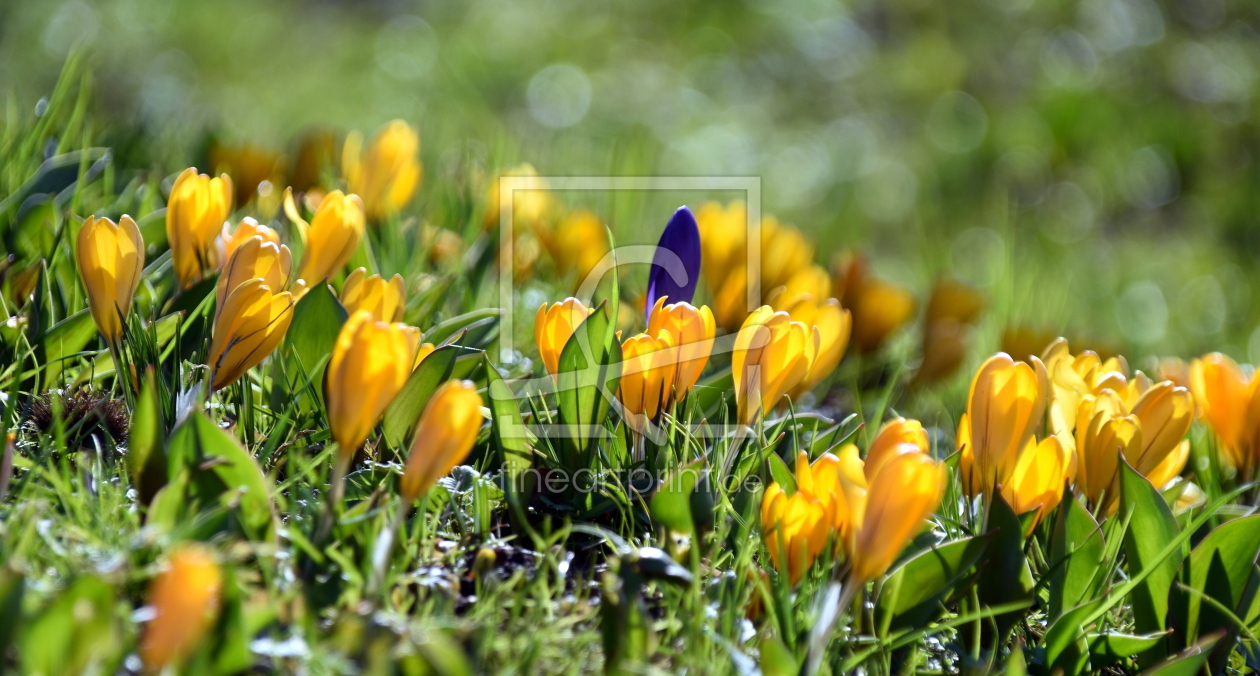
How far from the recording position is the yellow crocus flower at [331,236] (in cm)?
114

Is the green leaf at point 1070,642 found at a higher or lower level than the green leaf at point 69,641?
lower

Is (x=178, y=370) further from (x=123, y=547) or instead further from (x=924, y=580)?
(x=924, y=580)

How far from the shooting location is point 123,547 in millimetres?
833

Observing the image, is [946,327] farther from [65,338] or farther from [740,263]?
[65,338]

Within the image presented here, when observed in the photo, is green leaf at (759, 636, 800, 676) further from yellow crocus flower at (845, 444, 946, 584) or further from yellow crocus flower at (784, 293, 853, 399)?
yellow crocus flower at (784, 293, 853, 399)

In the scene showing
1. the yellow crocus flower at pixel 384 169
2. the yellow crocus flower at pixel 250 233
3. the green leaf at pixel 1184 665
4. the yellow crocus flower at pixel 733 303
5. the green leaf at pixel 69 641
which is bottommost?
the green leaf at pixel 1184 665

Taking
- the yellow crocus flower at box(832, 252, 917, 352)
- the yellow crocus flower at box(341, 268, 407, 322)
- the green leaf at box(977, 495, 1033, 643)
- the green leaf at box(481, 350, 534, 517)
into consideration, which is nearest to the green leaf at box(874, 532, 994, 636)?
the green leaf at box(977, 495, 1033, 643)

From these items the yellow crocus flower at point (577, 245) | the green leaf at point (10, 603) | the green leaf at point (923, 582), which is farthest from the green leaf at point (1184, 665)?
the yellow crocus flower at point (577, 245)

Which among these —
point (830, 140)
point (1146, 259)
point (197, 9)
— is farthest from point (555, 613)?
point (197, 9)

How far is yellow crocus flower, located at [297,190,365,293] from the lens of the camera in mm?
1145

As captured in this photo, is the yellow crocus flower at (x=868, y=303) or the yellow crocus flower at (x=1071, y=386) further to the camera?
the yellow crocus flower at (x=868, y=303)

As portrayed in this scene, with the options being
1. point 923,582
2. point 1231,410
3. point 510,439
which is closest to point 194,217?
point 510,439

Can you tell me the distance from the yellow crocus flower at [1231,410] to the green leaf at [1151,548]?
0.34 meters

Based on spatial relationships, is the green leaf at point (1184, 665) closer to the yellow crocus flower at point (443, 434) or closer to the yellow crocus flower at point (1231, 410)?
the yellow crocus flower at point (1231, 410)
